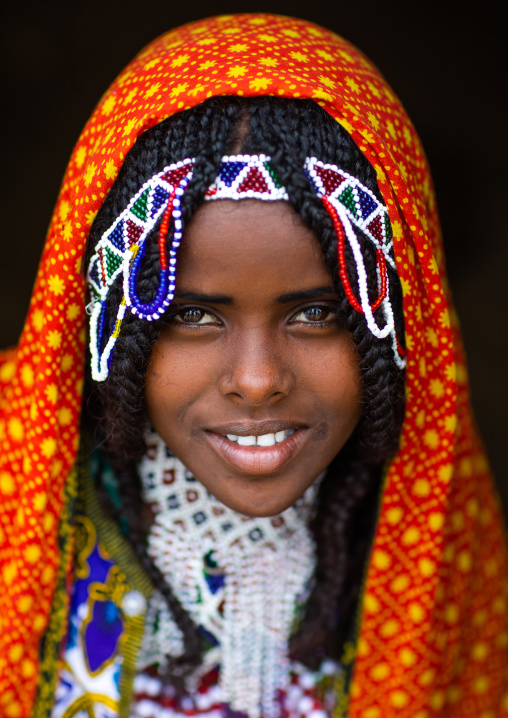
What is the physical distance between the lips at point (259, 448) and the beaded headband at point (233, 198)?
0.68 feet

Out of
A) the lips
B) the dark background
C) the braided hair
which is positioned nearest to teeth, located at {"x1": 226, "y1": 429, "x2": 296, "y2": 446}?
the lips

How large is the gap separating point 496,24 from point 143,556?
67.0 inches

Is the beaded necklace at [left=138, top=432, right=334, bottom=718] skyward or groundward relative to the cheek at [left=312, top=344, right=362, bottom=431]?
groundward

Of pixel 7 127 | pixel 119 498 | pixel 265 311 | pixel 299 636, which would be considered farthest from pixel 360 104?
pixel 7 127

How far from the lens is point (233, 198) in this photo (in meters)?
1.03

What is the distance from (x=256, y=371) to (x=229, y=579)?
51 cm

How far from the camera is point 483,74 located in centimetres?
217

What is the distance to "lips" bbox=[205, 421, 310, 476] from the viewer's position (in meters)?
1.18

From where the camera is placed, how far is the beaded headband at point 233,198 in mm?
1030

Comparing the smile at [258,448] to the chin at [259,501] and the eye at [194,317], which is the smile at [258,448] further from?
the eye at [194,317]

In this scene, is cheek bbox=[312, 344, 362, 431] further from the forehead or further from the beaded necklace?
the beaded necklace

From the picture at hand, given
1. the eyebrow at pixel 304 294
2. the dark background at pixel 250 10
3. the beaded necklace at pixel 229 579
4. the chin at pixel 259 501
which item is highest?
the dark background at pixel 250 10

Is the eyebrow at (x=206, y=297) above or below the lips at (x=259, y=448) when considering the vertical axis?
above

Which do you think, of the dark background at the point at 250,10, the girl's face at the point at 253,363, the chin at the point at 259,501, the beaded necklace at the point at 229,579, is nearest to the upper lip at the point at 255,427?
the girl's face at the point at 253,363
